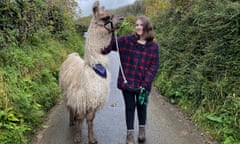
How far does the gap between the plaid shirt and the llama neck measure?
86 mm

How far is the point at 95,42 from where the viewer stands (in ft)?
14.9

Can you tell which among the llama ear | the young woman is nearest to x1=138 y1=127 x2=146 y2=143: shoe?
the young woman

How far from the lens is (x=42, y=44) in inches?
367

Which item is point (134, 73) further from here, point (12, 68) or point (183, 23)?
point (183, 23)

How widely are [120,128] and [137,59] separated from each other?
1611 millimetres

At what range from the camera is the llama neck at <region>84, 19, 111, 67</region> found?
453 cm

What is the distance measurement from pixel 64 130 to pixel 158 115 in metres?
2.02

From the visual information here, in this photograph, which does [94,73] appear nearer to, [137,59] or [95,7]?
[137,59]

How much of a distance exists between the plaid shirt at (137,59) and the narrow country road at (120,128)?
1107 millimetres

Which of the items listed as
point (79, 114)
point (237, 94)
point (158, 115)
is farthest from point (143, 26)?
point (158, 115)

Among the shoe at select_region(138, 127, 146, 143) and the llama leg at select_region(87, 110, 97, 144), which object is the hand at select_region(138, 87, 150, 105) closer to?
the shoe at select_region(138, 127, 146, 143)

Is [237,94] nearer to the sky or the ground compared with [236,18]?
nearer to the ground

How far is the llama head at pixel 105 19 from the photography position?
448 centimetres

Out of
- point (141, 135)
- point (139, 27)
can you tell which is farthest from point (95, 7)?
point (141, 135)
